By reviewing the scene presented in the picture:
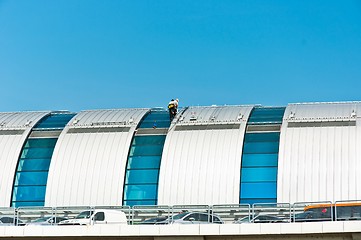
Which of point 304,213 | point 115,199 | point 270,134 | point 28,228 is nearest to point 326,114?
point 270,134

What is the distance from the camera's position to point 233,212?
1775 inches

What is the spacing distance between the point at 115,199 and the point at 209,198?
19.6 feet

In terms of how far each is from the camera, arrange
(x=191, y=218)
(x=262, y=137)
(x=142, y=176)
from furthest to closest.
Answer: (x=262, y=137) → (x=142, y=176) → (x=191, y=218)

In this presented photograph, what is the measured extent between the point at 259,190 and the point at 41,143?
15488mm

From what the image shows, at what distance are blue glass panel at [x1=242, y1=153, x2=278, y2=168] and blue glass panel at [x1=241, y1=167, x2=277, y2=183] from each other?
1.02 feet

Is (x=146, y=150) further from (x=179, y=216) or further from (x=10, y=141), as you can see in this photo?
(x=179, y=216)

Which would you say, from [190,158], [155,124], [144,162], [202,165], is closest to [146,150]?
[144,162]

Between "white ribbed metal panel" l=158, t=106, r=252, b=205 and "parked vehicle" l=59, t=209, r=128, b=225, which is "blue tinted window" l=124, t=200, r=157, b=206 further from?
"parked vehicle" l=59, t=209, r=128, b=225

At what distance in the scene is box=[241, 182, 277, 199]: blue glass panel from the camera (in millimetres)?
54219

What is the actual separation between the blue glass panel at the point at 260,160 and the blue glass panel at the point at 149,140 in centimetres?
606

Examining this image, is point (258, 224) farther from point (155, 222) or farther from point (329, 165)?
point (329, 165)

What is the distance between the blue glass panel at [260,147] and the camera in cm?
5594

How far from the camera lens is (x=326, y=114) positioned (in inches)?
2271

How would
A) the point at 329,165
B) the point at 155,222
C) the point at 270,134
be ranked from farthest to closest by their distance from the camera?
the point at 270,134, the point at 329,165, the point at 155,222
